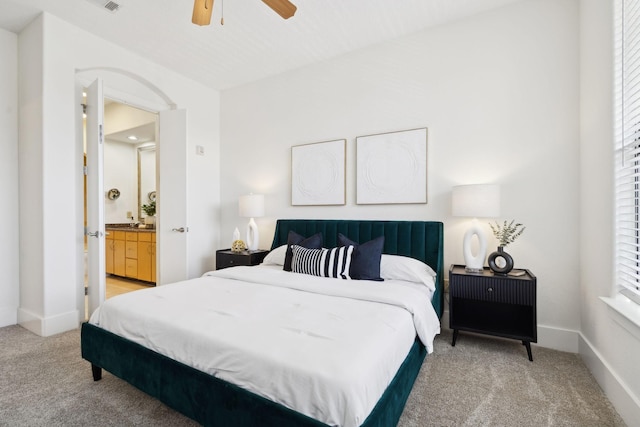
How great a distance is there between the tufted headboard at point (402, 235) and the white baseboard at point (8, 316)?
3000 millimetres

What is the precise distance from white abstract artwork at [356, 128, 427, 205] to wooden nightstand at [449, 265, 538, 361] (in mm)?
879

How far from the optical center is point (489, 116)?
2727 mm

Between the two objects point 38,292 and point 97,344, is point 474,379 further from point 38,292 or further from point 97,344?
point 38,292

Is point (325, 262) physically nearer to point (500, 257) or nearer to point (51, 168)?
point (500, 257)

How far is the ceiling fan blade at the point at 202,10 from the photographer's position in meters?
1.90

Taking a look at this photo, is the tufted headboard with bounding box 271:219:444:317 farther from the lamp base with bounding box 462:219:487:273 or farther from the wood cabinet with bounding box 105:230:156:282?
the wood cabinet with bounding box 105:230:156:282

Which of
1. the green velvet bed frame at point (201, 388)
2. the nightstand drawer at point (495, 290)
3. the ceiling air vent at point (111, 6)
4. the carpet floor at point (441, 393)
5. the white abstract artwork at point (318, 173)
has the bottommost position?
the carpet floor at point (441, 393)

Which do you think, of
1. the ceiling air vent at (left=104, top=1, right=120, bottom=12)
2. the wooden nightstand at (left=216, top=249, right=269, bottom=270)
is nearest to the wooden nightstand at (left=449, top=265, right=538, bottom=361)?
the wooden nightstand at (left=216, top=249, right=269, bottom=270)

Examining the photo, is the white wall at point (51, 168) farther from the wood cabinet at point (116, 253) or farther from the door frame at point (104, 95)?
the wood cabinet at point (116, 253)

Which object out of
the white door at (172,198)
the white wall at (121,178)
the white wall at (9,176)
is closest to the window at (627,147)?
the white door at (172,198)

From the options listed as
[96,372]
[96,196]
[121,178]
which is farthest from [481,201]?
[121,178]

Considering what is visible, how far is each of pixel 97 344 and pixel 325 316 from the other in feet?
4.67

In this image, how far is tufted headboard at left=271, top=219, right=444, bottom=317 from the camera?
2.74 meters

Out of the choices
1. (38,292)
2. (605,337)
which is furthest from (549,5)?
(38,292)
